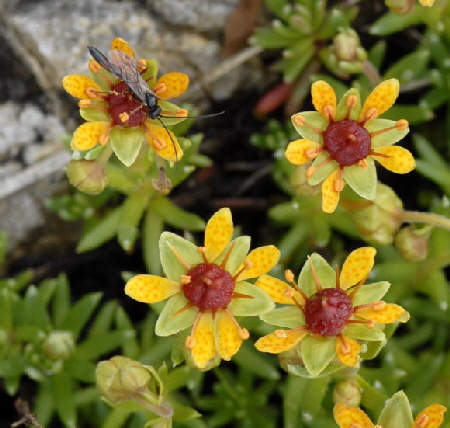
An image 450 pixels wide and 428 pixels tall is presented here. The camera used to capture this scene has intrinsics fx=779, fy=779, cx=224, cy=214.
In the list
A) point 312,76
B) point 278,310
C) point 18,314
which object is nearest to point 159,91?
point 278,310

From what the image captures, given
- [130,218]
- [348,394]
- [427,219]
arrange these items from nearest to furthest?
[348,394]
[427,219]
[130,218]

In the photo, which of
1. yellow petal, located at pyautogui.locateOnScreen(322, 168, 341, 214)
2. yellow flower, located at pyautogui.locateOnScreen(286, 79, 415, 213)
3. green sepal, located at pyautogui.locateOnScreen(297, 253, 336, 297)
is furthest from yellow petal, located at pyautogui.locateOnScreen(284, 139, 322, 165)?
green sepal, located at pyautogui.locateOnScreen(297, 253, 336, 297)

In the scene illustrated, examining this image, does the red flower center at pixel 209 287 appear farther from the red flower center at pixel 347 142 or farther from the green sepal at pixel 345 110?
the green sepal at pixel 345 110

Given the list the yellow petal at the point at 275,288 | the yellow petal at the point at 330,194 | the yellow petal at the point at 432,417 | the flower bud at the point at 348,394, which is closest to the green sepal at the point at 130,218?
the yellow petal at the point at 275,288

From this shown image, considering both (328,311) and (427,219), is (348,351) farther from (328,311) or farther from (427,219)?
(427,219)

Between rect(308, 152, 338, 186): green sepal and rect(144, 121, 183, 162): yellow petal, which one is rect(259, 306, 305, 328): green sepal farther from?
rect(144, 121, 183, 162): yellow petal

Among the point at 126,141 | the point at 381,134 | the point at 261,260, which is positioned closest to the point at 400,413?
the point at 261,260
